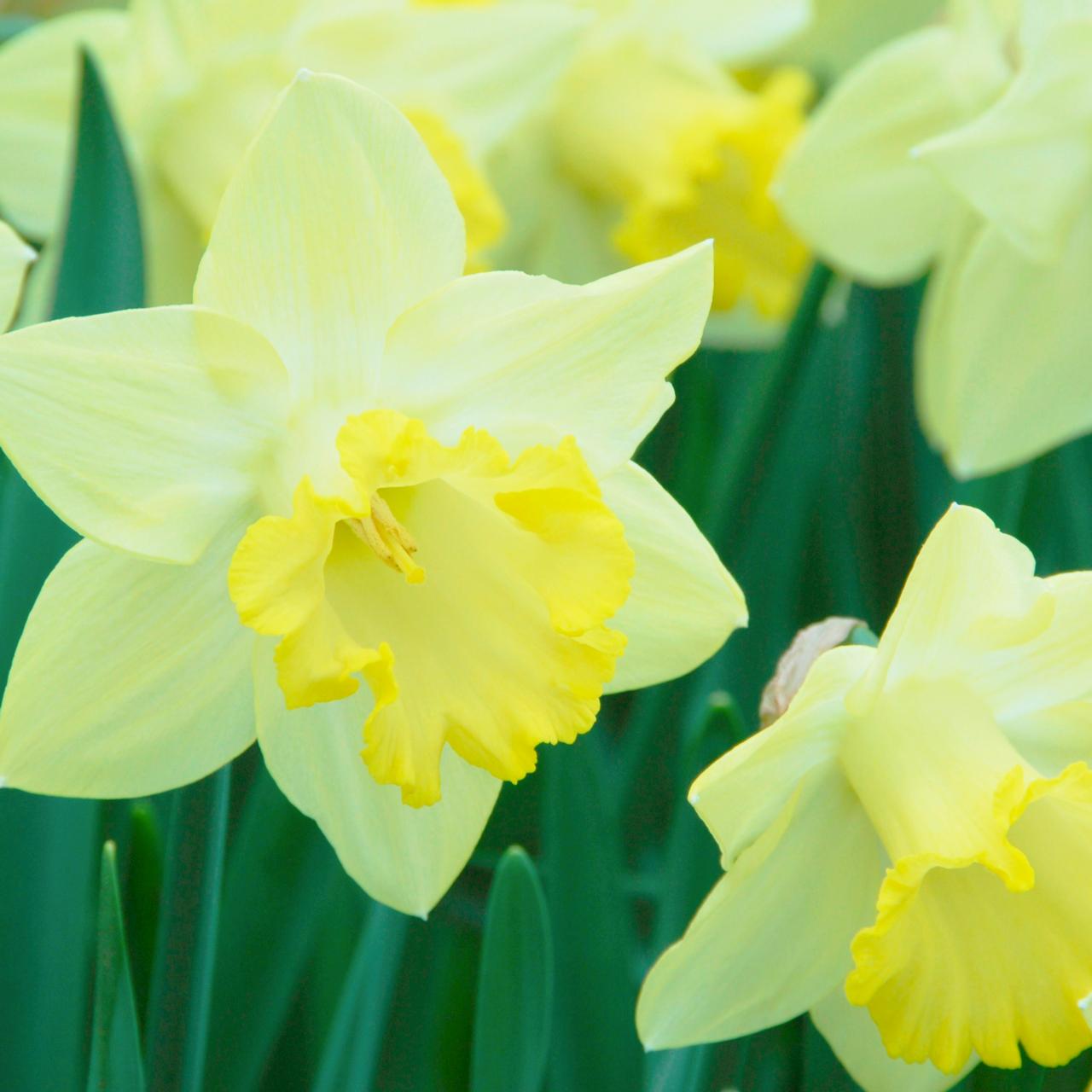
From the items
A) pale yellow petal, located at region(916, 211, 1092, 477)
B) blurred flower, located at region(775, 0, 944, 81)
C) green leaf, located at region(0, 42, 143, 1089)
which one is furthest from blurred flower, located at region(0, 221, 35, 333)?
blurred flower, located at region(775, 0, 944, 81)

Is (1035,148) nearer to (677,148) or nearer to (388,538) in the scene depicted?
(677,148)

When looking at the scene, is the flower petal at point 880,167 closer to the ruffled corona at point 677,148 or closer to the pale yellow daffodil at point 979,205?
the pale yellow daffodil at point 979,205

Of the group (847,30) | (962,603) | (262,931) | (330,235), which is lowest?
(847,30)

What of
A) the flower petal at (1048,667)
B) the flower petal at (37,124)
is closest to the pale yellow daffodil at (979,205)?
the flower petal at (1048,667)

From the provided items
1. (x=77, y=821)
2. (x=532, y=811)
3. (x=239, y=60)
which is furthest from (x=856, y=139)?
(x=77, y=821)

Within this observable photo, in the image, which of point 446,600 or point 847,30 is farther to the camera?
point 847,30

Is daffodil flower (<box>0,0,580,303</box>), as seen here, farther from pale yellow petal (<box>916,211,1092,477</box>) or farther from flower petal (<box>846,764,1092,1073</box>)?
flower petal (<box>846,764,1092,1073</box>)

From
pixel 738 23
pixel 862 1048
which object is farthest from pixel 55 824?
pixel 738 23
